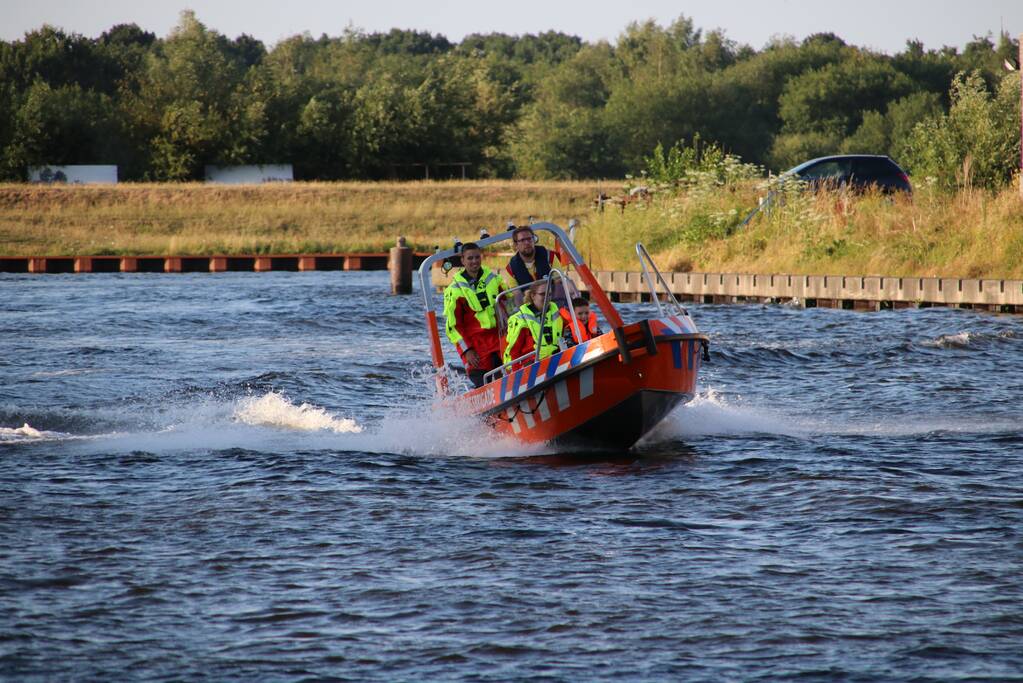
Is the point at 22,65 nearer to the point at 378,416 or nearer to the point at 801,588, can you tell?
the point at 378,416

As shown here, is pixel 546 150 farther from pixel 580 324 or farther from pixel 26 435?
pixel 580 324

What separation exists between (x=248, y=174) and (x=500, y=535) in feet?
206

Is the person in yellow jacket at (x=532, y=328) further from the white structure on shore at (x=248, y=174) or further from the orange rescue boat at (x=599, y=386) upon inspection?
the white structure on shore at (x=248, y=174)

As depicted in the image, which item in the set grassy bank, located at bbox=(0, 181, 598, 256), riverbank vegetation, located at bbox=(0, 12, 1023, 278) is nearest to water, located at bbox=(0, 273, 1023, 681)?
riverbank vegetation, located at bbox=(0, 12, 1023, 278)

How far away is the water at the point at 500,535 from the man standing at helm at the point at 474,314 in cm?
57

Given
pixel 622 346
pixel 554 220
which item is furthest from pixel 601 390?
pixel 554 220

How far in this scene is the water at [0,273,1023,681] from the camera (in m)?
6.56

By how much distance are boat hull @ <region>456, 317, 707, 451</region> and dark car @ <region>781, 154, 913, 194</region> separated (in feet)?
63.9

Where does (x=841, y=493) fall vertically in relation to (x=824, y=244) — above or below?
below

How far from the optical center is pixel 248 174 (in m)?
69.5

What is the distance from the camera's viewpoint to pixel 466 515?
9227mm

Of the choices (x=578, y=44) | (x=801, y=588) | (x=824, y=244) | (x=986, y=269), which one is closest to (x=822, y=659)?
(x=801, y=588)

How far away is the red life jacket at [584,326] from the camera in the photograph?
1128 cm

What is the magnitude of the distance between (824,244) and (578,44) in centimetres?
14201
